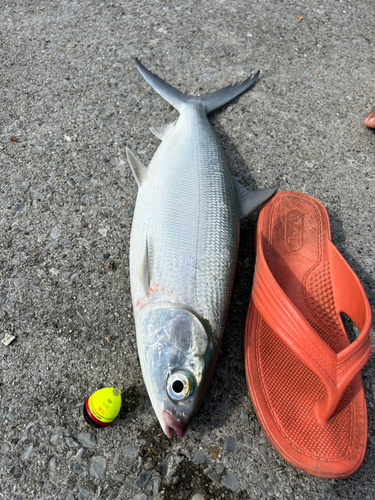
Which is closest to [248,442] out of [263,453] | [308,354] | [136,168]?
[263,453]

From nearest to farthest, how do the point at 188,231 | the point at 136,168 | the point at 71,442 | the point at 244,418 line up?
the point at 71,442
the point at 244,418
the point at 188,231
the point at 136,168

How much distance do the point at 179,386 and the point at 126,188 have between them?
5.43 feet

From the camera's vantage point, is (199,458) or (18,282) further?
(18,282)

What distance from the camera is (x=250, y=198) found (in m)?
2.62

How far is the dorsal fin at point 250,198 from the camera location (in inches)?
101

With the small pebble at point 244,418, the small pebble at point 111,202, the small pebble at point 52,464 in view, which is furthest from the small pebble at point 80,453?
the small pebble at point 111,202

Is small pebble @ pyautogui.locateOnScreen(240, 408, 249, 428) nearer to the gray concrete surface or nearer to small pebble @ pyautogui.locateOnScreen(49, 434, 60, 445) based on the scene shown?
the gray concrete surface

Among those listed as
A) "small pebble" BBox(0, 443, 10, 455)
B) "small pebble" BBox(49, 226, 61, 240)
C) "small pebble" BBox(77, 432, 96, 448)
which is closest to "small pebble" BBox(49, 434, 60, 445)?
"small pebble" BBox(77, 432, 96, 448)

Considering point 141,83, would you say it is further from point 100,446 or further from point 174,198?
point 100,446

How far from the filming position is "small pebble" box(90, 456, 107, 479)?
1784mm

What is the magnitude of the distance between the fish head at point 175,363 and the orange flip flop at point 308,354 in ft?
1.35

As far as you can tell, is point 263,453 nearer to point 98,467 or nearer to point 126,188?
point 98,467

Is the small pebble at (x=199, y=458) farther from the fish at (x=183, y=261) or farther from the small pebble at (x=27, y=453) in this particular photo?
the small pebble at (x=27, y=453)

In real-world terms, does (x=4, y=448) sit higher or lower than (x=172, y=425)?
lower
